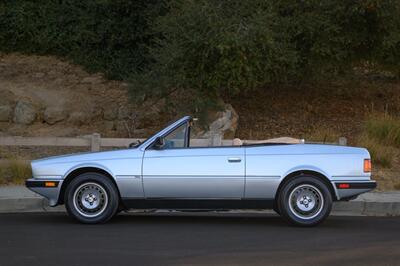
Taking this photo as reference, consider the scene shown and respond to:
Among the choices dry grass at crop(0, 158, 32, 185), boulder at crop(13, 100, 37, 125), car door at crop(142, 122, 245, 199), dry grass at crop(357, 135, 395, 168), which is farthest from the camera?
boulder at crop(13, 100, 37, 125)

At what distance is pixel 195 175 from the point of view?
1001 centimetres

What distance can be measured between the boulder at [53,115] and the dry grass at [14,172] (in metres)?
5.57

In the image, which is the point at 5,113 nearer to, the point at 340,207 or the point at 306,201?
the point at 340,207

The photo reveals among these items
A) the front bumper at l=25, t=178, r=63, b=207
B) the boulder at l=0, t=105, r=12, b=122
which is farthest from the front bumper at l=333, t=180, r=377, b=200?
the boulder at l=0, t=105, r=12, b=122

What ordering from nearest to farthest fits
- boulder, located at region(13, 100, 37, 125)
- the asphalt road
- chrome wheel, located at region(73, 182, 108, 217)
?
the asphalt road, chrome wheel, located at region(73, 182, 108, 217), boulder, located at region(13, 100, 37, 125)

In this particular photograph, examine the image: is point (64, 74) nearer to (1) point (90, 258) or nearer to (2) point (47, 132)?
(2) point (47, 132)

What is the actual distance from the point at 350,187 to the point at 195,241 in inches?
95.9

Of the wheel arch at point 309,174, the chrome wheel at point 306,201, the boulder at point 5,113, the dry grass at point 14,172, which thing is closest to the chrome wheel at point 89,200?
the wheel arch at point 309,174

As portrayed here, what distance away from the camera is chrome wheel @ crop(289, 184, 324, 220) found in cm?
1004

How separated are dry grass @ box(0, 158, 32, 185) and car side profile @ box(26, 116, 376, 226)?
3964 millimetres

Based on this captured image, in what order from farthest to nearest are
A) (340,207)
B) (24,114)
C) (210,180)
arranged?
(24,114), (340,207), (210,180)

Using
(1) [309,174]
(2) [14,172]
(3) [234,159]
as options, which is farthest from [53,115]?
(1) [309,174]

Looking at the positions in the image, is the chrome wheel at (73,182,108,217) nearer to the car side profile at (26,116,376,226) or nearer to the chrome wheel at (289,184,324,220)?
the car side profile at (26,116,376,226)

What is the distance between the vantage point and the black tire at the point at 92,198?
10.1 meters
